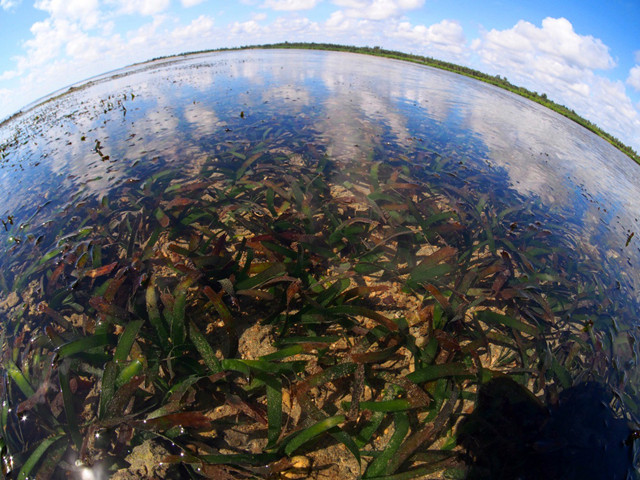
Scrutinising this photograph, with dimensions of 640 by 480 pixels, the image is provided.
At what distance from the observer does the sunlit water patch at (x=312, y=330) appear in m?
1.26

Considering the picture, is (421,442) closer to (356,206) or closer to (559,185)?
(356,206)

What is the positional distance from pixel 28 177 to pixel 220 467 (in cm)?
631

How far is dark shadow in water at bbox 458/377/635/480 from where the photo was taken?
4.01 ft

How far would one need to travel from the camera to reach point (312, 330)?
5.54ft

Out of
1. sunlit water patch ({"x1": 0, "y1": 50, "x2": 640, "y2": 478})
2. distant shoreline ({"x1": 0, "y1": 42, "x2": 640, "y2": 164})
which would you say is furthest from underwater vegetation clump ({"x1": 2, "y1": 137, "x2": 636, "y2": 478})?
distant shoreline ({"x1": 0, "y1": 42, "x2": 640, "y2": 164})

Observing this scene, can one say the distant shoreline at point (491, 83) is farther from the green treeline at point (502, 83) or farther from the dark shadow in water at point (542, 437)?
the dark shadow in water at point (542, 437)

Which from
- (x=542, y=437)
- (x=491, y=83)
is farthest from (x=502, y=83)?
(x=542, y=437)

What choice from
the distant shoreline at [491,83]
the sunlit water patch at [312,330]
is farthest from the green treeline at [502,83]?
the sunlit water patch at [312,330]

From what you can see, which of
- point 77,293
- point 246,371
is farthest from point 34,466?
point 77,293

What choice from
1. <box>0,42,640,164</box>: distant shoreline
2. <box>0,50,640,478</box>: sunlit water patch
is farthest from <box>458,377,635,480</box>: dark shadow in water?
<box>0,42,640,164</box>: distant shoreline

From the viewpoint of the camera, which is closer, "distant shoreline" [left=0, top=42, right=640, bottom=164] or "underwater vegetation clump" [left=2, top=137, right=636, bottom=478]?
"underwater vegetation clump" [left=2, top=137, right=636, bottom=478]

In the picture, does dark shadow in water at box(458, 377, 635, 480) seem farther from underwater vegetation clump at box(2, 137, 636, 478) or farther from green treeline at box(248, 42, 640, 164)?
green treeline at box(248, 42, 640, 164)

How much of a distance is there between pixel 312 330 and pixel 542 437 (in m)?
1.28

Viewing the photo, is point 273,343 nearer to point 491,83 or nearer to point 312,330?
point 312,330
